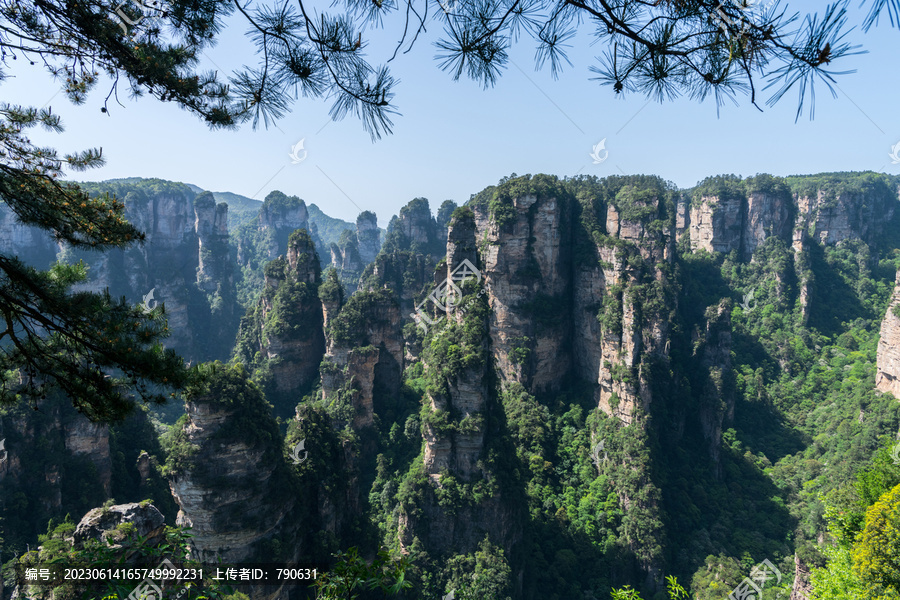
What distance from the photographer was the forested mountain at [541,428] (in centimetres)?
1540

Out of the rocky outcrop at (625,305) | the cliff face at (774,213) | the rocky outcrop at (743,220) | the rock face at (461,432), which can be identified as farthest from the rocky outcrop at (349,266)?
the rock face at (461,432)

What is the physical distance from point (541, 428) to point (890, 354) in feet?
80.4

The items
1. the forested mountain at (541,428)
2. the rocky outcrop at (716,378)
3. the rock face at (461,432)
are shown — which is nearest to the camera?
the forested mountain at (541,428)

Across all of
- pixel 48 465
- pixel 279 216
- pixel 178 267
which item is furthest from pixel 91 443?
pixel 279 216

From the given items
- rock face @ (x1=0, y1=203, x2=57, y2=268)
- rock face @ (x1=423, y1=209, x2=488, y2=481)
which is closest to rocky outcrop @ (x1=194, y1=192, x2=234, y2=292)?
rock face @ (x1=0, y1=203, x2=57, y2=268)

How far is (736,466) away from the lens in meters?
30.3

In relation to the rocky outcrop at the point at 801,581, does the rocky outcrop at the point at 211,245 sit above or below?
above

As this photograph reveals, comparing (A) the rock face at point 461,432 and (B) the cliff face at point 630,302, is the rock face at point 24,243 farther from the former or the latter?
(B) the cliff face at point 630,302

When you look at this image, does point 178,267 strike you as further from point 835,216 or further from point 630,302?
point 835,216

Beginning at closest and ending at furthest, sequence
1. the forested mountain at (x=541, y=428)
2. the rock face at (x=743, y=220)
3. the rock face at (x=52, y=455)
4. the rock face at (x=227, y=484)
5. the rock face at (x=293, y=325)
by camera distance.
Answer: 1. the rock face at (x=227, y=484)
2. the forested mountain at (x=541, y=428)
3. the rock face at (x=52, y=455)
4. the rock face at (x=293, y=325)
5. the rock face at (x=743, y=220)

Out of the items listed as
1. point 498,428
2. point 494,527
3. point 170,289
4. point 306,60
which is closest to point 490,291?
point 498,428

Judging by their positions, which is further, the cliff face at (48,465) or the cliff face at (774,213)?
the cliff face at (774,213)

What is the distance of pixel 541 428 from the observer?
29469mm

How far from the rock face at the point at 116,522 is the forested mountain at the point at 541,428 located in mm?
86
